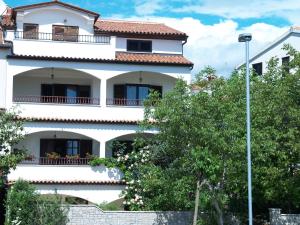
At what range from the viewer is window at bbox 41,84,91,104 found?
3673cm

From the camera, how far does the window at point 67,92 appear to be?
36.7m

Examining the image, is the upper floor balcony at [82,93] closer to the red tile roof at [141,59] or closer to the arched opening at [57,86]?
the arched opening at [57,86]

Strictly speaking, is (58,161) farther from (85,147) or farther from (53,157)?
(85,147)

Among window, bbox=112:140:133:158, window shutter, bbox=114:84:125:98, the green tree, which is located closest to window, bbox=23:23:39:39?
window shutter, bbox=114:84:125:98

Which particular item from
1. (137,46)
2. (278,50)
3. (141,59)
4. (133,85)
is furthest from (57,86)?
(278,50)

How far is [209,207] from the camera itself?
29.5 meters

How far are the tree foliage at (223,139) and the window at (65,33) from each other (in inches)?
362

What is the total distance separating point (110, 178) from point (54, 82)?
23.3ft

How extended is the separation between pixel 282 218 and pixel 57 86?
15784 millimetres

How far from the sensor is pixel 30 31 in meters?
36.2

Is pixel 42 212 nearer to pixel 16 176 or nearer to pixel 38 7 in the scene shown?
pixel 16 176

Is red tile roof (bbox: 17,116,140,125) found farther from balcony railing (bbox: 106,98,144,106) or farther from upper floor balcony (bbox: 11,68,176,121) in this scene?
balcony railing (bbox: 106,98,144,106)

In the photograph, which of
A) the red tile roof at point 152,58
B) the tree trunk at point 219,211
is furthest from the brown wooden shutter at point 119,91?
the tree trunk at point 219,211

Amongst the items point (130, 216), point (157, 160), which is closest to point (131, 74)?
point (157, 160)
